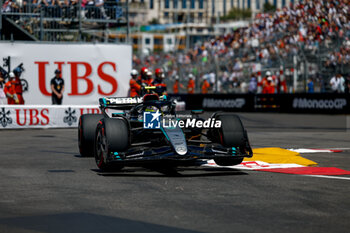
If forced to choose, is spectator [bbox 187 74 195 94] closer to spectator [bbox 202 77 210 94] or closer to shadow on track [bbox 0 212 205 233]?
spectator [bbox 202 77 210 94]

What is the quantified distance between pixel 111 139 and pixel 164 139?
30.8 inches

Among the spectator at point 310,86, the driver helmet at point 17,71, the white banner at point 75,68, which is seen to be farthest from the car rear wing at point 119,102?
the spectator at point 310,86

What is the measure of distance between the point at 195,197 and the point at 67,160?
420cm

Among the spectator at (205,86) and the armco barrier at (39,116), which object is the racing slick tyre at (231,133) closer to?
the armco barrier at (39,116)

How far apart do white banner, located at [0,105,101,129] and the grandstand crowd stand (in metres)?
11.2

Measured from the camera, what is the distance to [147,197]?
273 inches

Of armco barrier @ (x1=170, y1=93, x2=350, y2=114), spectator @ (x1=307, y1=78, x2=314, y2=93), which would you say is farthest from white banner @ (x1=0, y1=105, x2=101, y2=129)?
armco barrier @ (x1=170, y1=93, x2=350, y2=114)

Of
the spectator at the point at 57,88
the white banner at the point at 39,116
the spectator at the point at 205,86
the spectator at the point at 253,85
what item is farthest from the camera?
the spectator at the point at 205,86

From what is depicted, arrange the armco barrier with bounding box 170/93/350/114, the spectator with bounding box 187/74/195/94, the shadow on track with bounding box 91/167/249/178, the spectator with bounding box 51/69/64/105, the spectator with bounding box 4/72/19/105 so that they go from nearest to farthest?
1. the shadow on track with bounding box 91/167/249/178
2. the spectator with bounding box 4/72/19/105
3. the spectator with bounding box 51/69/64/105
4. the armco barrier with bounding box 170/93/350/114
5. the spectator with bounding box 187/74/195/94

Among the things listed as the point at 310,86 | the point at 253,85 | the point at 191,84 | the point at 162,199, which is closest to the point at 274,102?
the point at 253,85

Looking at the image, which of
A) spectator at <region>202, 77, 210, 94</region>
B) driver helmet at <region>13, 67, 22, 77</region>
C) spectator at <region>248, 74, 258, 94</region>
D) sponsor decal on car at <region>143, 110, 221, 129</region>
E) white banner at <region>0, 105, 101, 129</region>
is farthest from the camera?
spectator at <region>202, 77, 210, 94</region>

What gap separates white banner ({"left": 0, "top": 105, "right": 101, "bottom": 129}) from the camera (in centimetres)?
1855

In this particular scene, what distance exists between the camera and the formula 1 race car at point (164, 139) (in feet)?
28.4

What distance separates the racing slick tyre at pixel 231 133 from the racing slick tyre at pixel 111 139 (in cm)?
127
